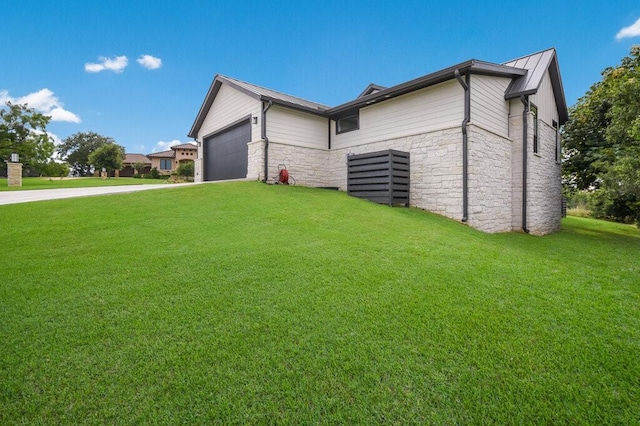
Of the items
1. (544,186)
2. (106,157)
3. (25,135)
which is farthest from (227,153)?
(106,157)

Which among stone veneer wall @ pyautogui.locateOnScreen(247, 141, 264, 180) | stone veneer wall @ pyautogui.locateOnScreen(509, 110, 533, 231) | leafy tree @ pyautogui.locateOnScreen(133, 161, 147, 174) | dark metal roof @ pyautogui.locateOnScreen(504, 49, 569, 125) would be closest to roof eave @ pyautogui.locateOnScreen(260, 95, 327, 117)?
stone veneer wall @ pyautogui.locateOnScreen(247, 141, 264, 180)

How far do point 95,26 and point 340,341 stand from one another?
66.1 feet

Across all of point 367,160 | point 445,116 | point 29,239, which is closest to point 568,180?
point 445,116

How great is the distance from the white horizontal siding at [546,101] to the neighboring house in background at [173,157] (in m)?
38.1

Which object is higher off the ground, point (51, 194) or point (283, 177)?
point (283, 177)

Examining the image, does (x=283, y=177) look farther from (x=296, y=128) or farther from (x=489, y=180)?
(x=489, y=180)

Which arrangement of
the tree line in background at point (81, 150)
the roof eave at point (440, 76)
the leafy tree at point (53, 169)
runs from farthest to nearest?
the tree line in background at point (81, 150) < the leafy tree at point (53, 169) < the roof eave at point (440, 76)

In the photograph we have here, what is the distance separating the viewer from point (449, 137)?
862 centimetres

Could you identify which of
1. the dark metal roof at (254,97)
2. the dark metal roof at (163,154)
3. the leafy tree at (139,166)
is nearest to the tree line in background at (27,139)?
the leafy tree at (139,166)

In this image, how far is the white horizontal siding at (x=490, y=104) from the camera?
8.41m

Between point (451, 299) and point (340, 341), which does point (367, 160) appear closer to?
point (451, 299)

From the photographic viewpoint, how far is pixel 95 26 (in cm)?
1478

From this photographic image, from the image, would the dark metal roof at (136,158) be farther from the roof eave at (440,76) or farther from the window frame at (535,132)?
the window frame at (535,132)

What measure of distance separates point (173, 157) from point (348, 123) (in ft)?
121
